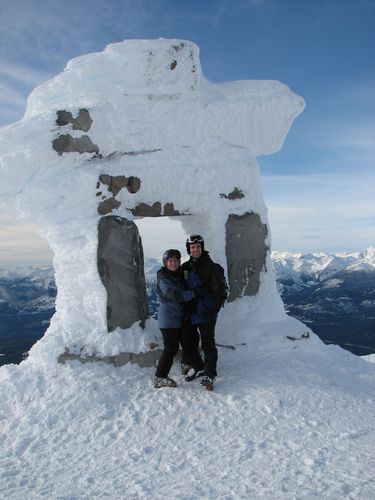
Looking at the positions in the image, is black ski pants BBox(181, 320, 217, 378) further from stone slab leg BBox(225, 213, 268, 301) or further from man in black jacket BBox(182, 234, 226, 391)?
Answer: stone slab leg BBox(225, 213, 268, 301)

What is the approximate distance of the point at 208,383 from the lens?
25.0 ft

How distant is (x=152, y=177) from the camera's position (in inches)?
375

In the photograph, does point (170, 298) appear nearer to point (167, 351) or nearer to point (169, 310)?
point (169, 310)

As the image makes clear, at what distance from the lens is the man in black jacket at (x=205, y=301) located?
779cm

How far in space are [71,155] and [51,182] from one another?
2.31 feet

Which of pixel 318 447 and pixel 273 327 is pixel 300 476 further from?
→ pixel 273 327

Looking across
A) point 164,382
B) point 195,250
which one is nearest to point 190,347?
point 164,382

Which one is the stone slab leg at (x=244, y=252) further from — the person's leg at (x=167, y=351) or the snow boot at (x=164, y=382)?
the snow boot at (x=164, y=382)

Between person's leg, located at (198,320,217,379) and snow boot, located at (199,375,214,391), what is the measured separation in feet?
0.20

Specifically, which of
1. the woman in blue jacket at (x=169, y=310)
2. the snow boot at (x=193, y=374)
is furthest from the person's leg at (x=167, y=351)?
the snow boot at (x=193, y=374)

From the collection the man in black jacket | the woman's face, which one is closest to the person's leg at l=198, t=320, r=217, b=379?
the man in black jacket

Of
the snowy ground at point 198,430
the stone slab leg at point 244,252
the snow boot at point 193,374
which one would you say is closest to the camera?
the snowy ground at point 198,430

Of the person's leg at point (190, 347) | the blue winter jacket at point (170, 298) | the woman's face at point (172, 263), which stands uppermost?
the woman's face at point (172, 263)

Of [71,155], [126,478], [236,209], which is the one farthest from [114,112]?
[126,478]
